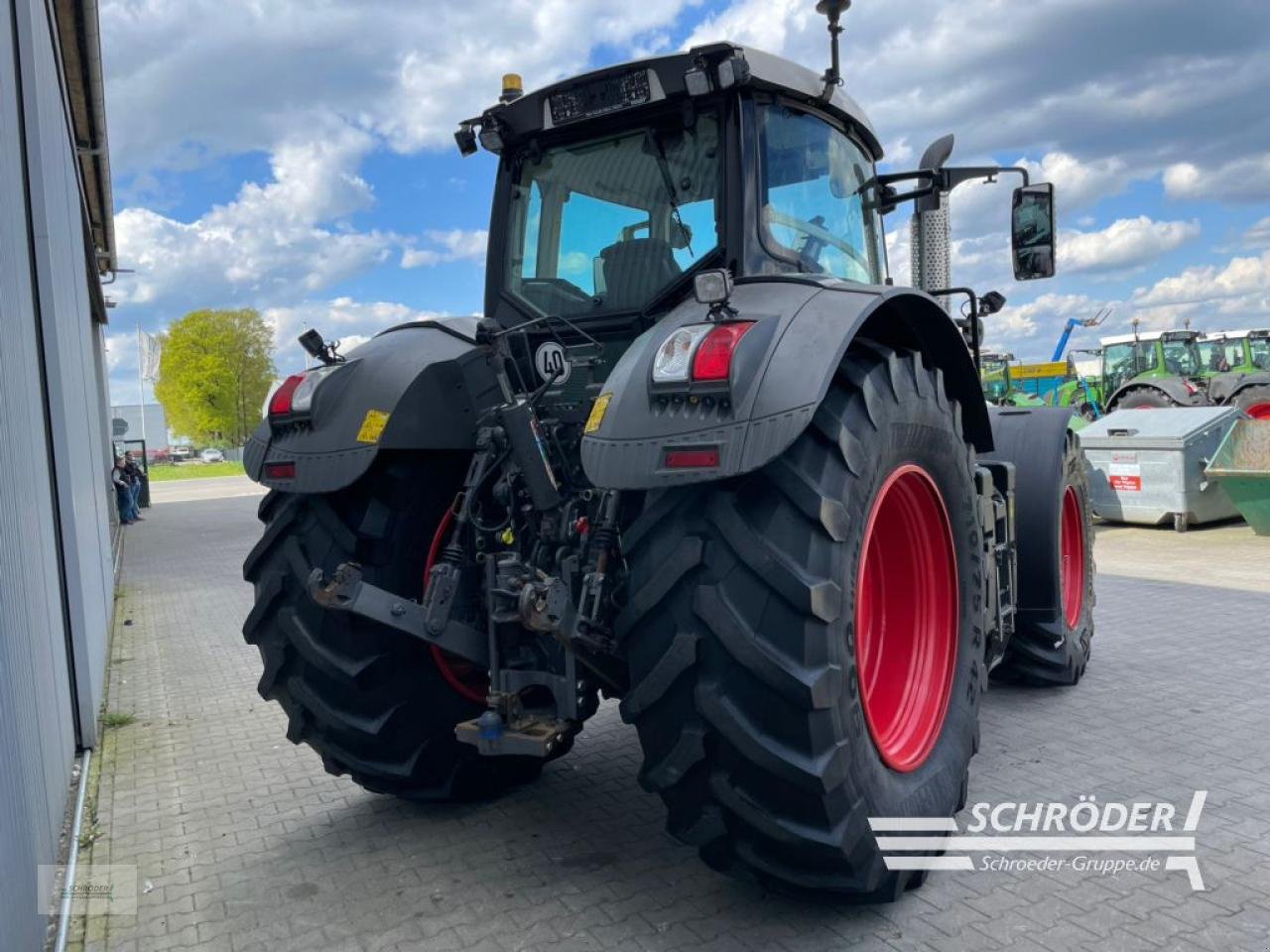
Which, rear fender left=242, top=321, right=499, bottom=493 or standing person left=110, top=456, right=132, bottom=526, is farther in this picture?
standing person left=110, top=456, right=132, bottom=526

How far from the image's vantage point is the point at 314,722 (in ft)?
10.9

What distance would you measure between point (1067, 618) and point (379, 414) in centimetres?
399

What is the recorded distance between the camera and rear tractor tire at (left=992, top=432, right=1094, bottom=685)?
479 cm

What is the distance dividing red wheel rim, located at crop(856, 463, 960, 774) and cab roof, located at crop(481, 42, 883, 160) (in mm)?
1487

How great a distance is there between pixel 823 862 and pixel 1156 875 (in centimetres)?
123

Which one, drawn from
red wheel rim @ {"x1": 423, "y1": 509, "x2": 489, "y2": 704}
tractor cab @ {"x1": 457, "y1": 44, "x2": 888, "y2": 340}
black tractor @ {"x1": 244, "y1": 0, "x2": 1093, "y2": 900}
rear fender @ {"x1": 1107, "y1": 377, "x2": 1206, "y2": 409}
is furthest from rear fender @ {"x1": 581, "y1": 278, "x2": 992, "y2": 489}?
rear fender @ {"x1": 1107, "y1": 377, "x2": 1206, "y2": 409}

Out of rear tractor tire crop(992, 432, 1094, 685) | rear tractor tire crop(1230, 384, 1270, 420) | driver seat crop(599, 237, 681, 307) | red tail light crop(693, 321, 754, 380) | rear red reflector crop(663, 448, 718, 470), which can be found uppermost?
driver seat crop(599, 237, 681, 307)

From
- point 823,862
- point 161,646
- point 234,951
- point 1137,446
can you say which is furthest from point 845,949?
point 1137,446

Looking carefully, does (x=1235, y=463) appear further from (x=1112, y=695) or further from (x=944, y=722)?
(x=944, y=722)

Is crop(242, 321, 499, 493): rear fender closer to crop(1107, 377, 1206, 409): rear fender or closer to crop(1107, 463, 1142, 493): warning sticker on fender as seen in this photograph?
crop(1107, 463, 1142, 493): warning sticker on fender

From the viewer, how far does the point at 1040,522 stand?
480cm

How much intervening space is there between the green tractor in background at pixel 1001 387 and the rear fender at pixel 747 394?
15385mm

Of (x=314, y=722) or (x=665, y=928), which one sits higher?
(x=314, y=722)

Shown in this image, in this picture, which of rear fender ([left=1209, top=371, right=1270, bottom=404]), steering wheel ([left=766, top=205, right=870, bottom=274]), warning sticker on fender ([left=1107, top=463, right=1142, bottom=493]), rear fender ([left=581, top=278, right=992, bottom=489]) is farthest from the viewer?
rear fender ([left=1209, top=371, right=1270, bottom=404])
